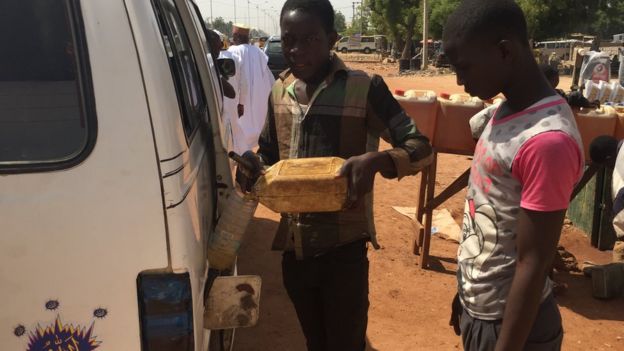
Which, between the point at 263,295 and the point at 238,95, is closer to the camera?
the point at 263,295

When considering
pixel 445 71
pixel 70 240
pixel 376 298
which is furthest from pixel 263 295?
pixel 445 71

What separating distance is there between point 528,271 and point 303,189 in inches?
27.1

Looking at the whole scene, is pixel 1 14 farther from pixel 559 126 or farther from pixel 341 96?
pixel 559 126

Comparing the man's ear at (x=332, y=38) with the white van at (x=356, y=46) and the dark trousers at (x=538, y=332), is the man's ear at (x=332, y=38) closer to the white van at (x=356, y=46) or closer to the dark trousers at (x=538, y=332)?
the dark trousers at (x=538, y=332)

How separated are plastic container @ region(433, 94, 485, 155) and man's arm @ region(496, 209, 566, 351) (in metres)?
3.03

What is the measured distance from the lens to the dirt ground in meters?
3.79

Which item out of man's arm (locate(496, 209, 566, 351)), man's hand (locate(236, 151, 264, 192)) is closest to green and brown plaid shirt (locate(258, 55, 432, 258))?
man's hand (locate(236, 151, 264, 192))

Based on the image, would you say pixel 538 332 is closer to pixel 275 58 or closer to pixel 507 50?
pixel 507 50

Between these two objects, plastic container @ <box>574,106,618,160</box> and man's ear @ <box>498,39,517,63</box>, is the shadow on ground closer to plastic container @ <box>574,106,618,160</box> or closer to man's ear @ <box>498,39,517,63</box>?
plastic container @ <box>574,106,618,160</box>

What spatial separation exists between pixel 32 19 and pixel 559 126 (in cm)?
134

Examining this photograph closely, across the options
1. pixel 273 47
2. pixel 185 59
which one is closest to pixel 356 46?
pixel 273 47

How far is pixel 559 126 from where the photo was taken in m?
1.36

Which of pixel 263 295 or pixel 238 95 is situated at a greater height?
pixel 238 95

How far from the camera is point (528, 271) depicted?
1.43 meters
